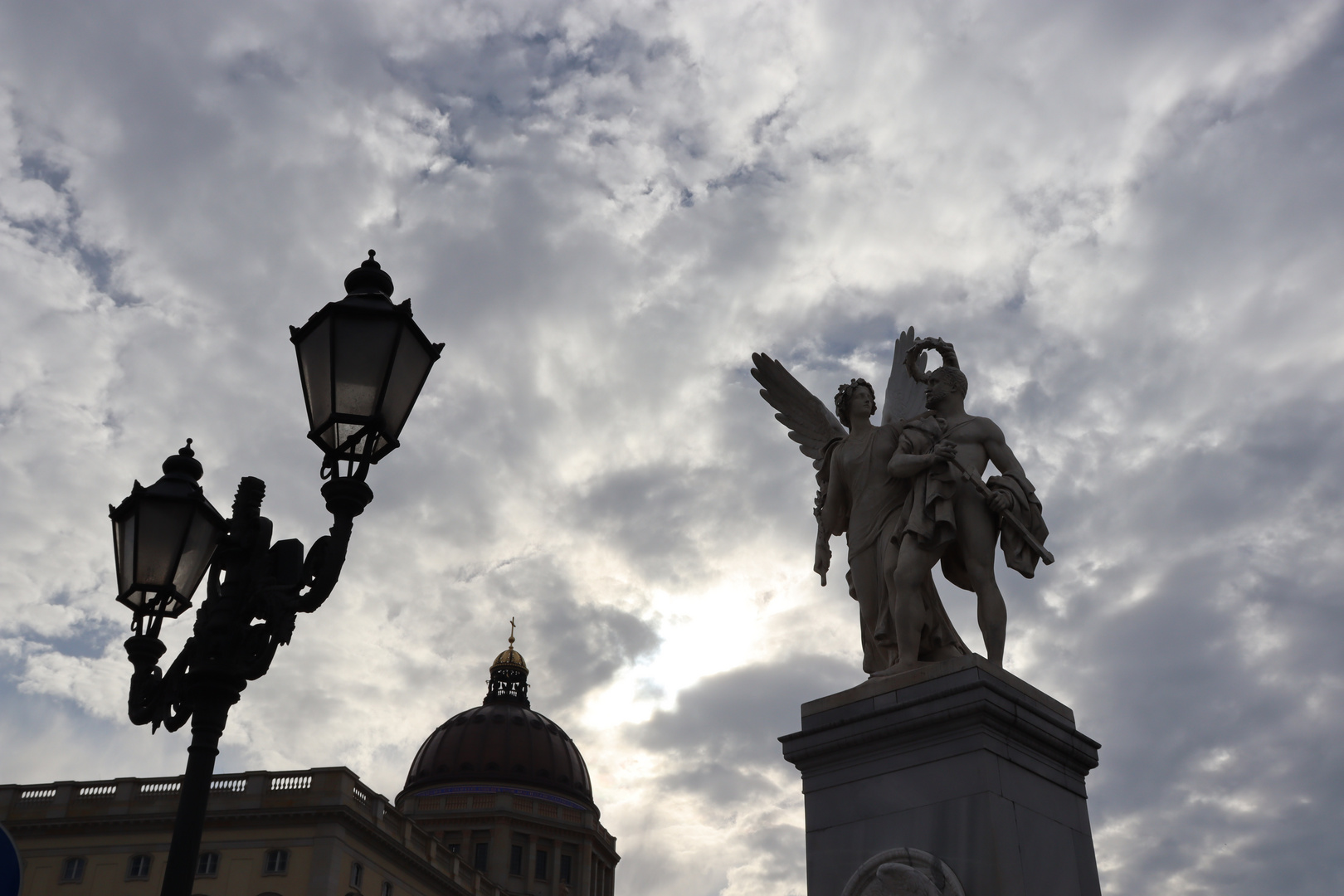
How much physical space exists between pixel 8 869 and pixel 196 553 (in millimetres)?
2064

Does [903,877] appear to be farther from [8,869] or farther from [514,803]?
[514,803]

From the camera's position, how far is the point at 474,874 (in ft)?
202

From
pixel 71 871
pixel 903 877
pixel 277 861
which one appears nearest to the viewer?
pixel 903 877

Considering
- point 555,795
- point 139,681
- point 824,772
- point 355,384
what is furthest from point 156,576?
point 555,795

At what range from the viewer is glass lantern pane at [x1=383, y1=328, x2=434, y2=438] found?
5.45 m

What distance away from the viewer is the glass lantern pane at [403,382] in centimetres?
545

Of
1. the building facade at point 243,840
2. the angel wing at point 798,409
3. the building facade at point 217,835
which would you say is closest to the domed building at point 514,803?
the building facade at point 243,840

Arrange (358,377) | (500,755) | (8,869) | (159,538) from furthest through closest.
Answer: (500,755), (159,538), (358,377), (8,869)

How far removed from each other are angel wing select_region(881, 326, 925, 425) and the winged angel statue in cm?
27

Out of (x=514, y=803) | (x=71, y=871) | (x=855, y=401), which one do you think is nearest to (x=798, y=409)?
(x=855, y=401)

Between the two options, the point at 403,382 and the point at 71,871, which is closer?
the point at 403,382

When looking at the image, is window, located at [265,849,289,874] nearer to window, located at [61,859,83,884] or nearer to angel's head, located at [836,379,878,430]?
window, located at [61,859,83,884]

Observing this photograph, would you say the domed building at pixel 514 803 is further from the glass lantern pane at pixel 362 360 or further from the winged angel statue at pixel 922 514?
the glass lantern pane at pixel 362 360

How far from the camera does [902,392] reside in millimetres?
9930
